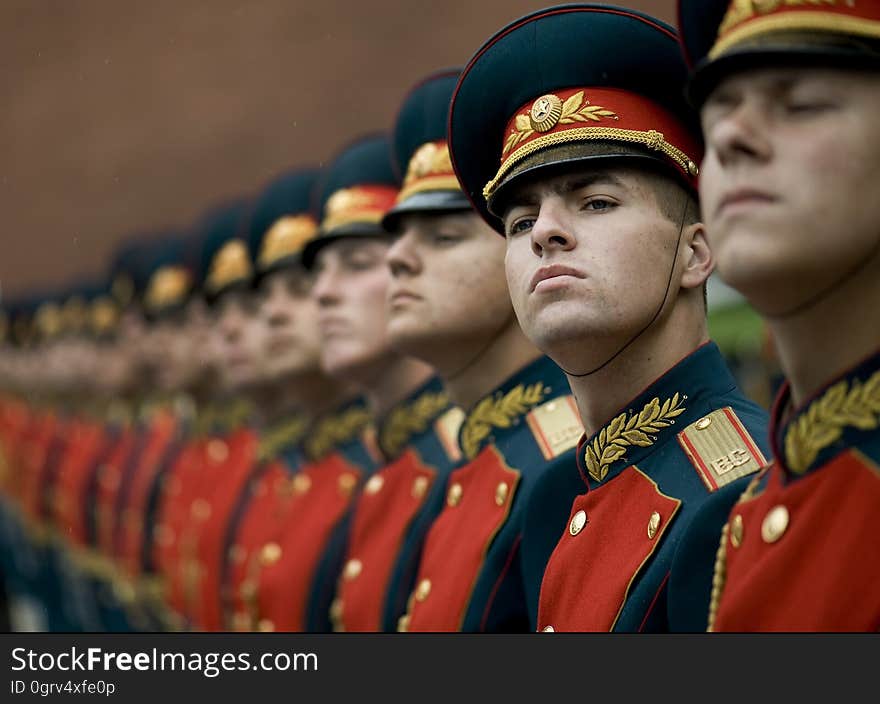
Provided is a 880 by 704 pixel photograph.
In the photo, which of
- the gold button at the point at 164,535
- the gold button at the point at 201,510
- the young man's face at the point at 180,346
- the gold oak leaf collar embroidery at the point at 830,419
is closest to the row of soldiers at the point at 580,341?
the gold oak leaf collar embroidery at the point at 830,419

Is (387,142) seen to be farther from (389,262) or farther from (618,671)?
(618,671)

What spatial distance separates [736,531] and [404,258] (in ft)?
5.43

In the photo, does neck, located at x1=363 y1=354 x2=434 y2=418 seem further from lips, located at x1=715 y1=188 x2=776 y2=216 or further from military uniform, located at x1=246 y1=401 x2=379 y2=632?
lips, located at x1=715 y1=188 x2=776 y2=216

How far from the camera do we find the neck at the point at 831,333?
1.77 meters

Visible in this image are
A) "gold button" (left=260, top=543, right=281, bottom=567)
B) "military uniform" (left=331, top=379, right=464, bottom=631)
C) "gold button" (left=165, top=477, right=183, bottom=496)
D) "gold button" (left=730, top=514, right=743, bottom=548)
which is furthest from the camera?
"gold button" (left=165, top=477, right=183, bottom=496)

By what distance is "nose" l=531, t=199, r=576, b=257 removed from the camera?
240 centimetres

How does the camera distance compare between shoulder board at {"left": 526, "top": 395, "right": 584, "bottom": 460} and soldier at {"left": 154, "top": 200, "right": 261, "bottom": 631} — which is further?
soldier at {"left": 154, "top": 200, "right": 261, "bottom": 631}

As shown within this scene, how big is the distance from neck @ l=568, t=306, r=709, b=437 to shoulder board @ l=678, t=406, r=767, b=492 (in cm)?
14

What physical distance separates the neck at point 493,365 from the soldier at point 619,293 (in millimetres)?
768

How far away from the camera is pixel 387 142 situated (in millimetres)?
4750

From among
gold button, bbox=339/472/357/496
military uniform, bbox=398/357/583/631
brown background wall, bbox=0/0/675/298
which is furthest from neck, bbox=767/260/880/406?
brown background wall, bbox=0/0/675/298

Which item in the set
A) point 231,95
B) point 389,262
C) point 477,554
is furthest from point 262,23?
point 477,554

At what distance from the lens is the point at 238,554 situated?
5.88 meters

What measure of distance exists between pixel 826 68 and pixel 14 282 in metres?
15.4
